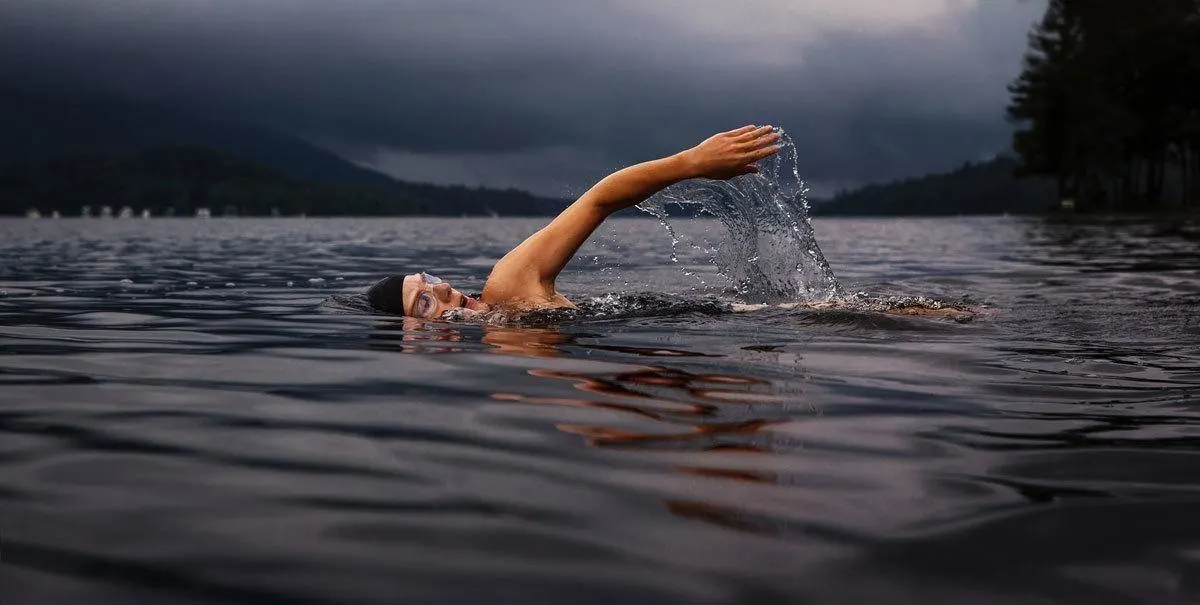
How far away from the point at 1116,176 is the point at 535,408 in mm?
83712

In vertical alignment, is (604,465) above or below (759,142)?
below

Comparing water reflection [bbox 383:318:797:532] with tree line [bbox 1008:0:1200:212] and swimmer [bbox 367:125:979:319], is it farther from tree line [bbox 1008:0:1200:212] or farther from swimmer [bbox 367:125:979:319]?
tree line [bbox 1008:0:1200:212]

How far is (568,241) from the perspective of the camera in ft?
27.0

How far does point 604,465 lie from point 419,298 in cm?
552

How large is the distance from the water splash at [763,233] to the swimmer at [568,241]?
69 centimetres

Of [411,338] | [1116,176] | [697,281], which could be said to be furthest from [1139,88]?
[411,338]

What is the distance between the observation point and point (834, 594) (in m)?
2.39

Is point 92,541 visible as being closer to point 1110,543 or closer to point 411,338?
point 1110,543

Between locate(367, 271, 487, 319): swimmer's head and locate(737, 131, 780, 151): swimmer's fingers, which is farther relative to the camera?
locate(367, 271, 487, 319): swimmer's head

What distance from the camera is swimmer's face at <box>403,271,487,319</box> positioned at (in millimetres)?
8648

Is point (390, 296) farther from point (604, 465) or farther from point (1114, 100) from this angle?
point (1114, 100)

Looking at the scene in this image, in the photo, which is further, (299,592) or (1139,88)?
(1139,88)

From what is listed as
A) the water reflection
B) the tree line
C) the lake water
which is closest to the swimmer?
the lake water

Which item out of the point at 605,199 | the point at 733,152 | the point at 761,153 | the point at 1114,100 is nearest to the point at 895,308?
the point at 761,153
